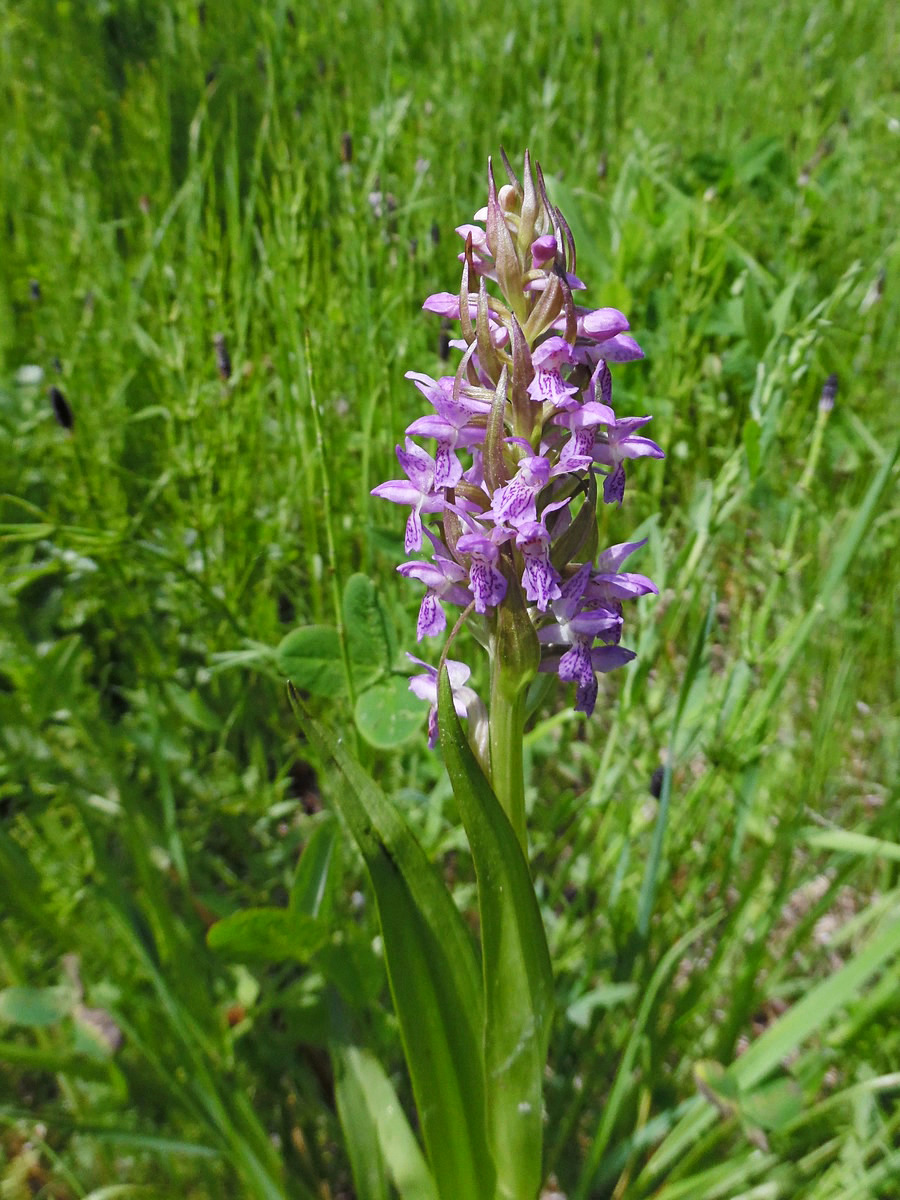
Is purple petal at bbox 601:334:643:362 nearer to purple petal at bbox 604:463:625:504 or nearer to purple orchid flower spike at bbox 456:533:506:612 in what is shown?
purple petal at bbox 604:463:625:504

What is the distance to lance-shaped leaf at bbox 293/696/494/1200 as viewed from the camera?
0.85 metres

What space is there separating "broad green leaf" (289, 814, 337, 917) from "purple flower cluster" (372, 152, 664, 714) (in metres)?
0.51

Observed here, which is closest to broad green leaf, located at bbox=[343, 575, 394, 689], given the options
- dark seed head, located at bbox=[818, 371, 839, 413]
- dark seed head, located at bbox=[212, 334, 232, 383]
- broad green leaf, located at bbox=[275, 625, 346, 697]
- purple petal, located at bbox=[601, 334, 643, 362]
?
broad green leaf, located at bbox=[275, 625, 346, 697]

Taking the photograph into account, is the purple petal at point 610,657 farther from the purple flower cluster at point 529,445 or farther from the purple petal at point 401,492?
the purple petal at point 401,492

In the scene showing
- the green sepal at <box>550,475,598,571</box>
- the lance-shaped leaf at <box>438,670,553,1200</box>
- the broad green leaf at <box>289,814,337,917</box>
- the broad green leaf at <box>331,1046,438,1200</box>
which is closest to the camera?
the lance-shaped leaf at <box>438,670,553,1200</box>

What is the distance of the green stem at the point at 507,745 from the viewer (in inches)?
35.0

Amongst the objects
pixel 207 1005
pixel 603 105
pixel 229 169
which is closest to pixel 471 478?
pixel 207 1005

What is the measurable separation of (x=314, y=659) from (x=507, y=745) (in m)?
0.61

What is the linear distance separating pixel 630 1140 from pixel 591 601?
0.95 m

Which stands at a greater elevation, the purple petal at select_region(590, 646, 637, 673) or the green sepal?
the green sepal

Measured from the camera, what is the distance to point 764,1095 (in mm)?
1280

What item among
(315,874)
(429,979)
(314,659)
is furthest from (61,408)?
(429,979)

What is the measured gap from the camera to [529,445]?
0.83m

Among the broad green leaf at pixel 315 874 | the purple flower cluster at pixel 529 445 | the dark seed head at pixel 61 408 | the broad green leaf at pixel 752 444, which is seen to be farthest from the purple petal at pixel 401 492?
the dark seed head at pixel 61 408
